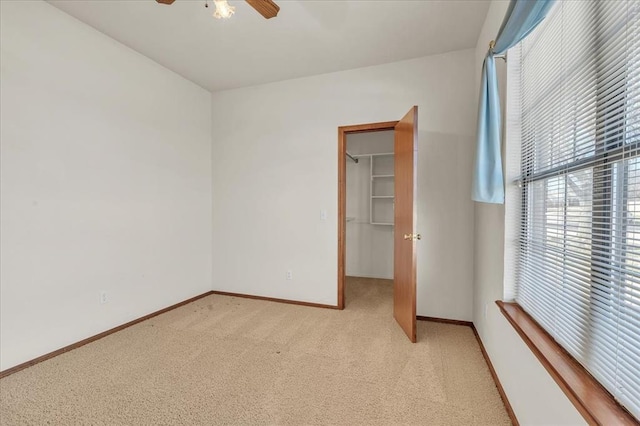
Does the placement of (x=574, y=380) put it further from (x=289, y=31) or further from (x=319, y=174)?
(x=289, y=31)

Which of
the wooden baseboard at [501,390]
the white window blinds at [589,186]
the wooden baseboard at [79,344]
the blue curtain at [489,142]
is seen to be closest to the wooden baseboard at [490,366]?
the wooden baseboard at [501,390]

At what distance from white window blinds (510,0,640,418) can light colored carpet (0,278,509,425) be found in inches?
33.8

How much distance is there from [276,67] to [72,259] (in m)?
2.70

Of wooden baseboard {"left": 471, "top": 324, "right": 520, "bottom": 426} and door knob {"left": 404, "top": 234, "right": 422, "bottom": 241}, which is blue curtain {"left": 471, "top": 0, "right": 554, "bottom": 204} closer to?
door knob {"left": 404, "top": 234, "right": 422, "bottom": 241}

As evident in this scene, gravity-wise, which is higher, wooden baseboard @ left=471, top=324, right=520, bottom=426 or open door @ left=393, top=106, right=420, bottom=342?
open door @ left=393, top=106, right=420, bottom=342

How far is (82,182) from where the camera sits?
2.39 m

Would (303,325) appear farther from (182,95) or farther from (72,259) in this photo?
(182,95)

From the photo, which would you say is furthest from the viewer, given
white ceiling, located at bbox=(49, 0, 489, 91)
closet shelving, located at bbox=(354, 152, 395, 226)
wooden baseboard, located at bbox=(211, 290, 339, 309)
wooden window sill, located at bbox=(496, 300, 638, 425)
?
closet shelving, located at bbox=(354, 152, 395, 226)

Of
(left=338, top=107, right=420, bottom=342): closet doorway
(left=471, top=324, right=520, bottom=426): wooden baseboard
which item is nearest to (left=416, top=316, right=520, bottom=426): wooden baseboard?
(left=471, top=324, right=520, bottom=426): wooden baseboard

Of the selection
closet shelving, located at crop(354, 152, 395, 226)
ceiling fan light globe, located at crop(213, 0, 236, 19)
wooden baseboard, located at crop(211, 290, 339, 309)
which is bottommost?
wooden baseboard, located at crop(211, 290, 339, 309)

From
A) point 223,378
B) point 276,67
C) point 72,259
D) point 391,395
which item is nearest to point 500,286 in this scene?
point 391,395

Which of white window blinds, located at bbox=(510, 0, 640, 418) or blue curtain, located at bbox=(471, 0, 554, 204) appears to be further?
blue curtain, located at bbox=(471, 0, 554, 204)

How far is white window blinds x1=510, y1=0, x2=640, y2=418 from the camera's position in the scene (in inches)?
32.0

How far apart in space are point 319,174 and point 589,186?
250 cm
